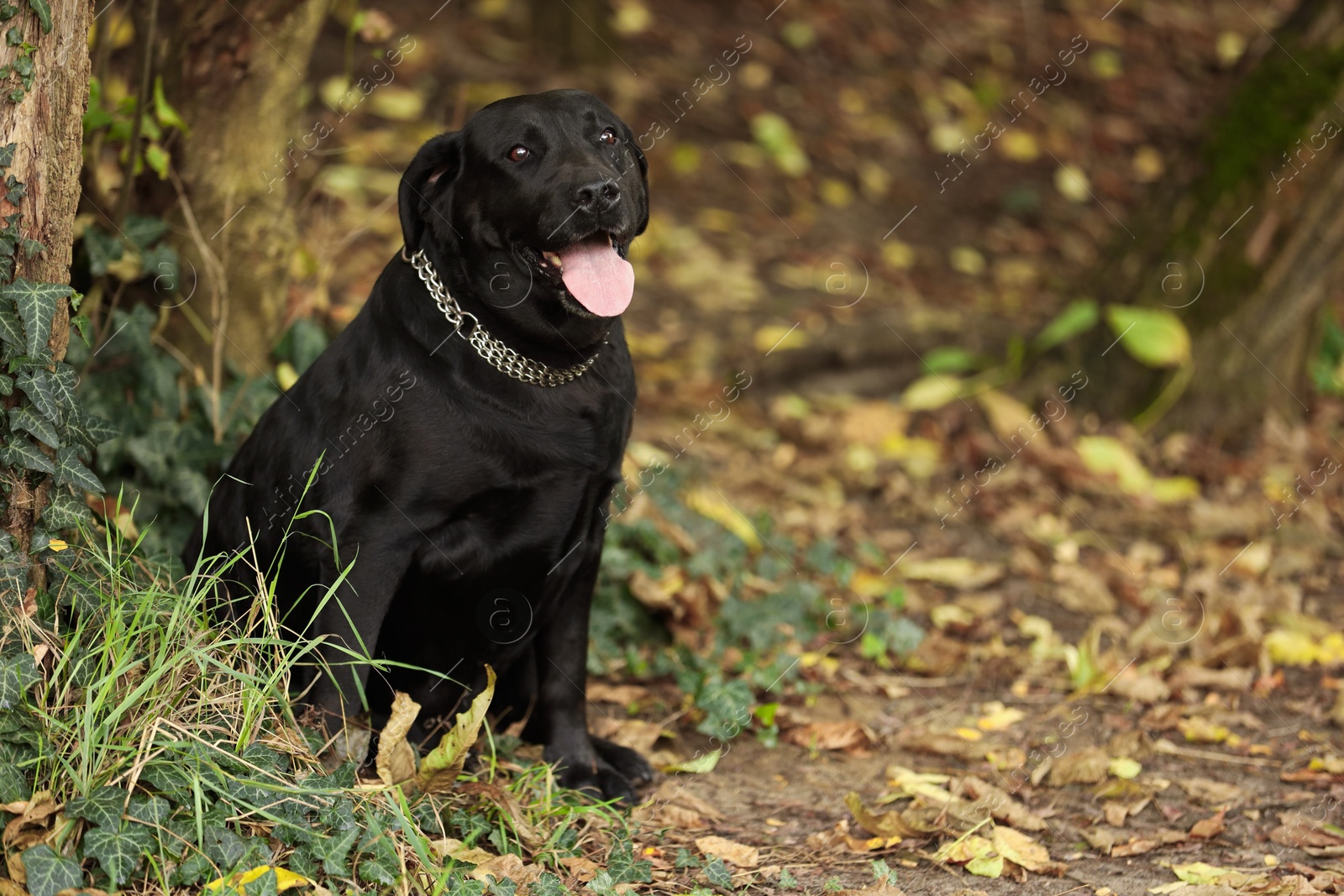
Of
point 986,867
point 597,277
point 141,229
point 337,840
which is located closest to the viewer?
point 337,840

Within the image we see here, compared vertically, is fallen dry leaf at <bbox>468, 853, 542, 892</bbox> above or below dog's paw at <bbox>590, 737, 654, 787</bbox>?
below

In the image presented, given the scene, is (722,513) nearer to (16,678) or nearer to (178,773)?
(178,773)

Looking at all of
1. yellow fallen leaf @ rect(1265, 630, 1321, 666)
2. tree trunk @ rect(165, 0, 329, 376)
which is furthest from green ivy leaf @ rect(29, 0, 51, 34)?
yellow fallen leaf @ rect(1265, 630, 1321, 666)

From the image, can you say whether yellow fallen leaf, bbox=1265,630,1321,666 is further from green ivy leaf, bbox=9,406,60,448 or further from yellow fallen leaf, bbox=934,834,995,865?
green ivy leaf, bbox=9,406,60,448

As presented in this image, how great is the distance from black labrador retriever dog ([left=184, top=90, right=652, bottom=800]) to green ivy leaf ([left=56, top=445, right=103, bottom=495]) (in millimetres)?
278

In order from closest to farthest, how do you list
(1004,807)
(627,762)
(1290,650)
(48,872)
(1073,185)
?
1. (48,872)
2. (1004,807)
3. (627,762)
4. (1290,650)
5. (1073,185)

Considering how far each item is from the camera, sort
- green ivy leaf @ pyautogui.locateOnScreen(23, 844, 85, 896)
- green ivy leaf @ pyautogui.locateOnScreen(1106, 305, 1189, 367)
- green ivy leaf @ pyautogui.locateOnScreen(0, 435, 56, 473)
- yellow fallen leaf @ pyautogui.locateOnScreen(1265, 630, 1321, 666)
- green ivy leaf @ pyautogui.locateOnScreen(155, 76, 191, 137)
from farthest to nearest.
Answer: green ivy leaf @ pyautogui.locateOnScreen(1106, 305, 1189, 367) → yellow fallen leaf @ pyautogui.locateOnScreen(1265, 630, 1321, 666) → green ivy leaf @ pyautogui.locateOnScreen(155, 76, 191, 137) → green ivy leaf @ pyautogui.locateOnScreen(0, 435, 56, 473) → green ivy leaf @ pyautogui.locateOnScreen(23, 844, 85, 896)

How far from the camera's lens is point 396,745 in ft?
9.01

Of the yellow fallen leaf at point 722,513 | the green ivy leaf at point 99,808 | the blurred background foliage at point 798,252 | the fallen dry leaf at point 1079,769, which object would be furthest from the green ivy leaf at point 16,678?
the yellow fallen leaf at point 722,513

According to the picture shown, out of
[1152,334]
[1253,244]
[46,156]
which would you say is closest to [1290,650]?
[1152,334]

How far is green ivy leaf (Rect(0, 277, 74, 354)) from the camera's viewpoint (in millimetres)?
2662

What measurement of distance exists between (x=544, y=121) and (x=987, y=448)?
3180 millimetres

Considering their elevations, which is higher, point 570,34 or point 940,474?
point 570,34

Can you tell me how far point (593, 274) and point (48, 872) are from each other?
1666 millimetres
